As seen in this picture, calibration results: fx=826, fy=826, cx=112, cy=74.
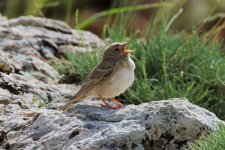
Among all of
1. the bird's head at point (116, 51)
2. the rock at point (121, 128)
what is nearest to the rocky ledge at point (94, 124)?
the rock at point (121, 128)

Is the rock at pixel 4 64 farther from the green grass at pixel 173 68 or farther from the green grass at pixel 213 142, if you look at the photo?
the green grass at pixel 213 142

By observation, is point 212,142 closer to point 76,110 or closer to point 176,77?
point 76,110

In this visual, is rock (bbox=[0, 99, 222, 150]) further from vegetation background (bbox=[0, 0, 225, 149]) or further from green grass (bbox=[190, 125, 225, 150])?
vegetation background (bbox=[0, 0, 225, 149])

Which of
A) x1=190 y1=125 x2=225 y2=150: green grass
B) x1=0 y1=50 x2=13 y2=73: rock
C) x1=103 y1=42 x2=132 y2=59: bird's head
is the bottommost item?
x1=0 y1=50 x2=13 y2=73: rock

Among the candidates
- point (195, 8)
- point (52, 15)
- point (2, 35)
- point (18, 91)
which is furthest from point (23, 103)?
point (52, 15)

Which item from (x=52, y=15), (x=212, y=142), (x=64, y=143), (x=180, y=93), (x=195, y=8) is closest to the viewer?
(x=212, y=142)

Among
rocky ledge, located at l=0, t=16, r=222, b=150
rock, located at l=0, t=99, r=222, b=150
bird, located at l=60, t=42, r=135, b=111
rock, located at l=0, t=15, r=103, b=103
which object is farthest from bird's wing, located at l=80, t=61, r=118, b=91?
rock, located at l=0, t=99, r=222, b=150

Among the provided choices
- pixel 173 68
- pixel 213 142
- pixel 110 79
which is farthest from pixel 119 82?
pixel 173 68
